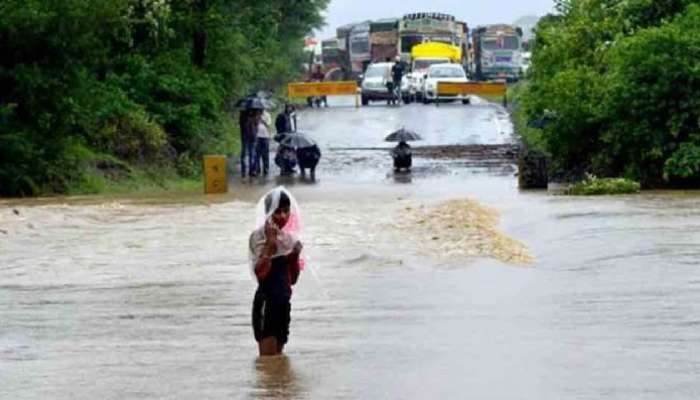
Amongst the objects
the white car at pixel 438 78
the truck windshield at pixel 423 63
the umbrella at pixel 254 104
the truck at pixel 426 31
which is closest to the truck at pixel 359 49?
the truck at pixel 426 31

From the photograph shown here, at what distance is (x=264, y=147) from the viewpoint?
39.4 m

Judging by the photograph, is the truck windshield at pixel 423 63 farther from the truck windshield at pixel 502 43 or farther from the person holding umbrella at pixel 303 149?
the person holding umbrella at pixel 303 149

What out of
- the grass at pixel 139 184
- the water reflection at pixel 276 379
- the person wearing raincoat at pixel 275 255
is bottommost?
the grass at pixel 139 184

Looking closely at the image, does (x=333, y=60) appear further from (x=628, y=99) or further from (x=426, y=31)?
(x=628, y=99)

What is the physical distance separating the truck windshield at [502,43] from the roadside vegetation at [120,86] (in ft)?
112

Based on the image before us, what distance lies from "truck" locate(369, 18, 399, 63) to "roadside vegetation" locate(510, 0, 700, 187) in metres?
48.4

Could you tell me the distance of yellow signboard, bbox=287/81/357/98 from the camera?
60281 mm

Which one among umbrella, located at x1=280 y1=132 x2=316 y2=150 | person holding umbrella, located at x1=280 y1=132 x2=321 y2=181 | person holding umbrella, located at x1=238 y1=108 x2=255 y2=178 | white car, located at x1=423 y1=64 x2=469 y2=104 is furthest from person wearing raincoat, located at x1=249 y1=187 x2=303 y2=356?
white car, located at x1=423 y1=64 x2=469 y2=104

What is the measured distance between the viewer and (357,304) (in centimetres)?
1845

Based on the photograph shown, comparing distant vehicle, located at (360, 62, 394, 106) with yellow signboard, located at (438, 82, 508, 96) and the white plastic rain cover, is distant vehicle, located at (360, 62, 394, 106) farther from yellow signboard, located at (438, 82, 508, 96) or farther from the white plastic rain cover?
the white plastic rain cover

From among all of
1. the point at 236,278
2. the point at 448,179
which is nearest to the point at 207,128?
the point at 448,179

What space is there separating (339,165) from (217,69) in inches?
323

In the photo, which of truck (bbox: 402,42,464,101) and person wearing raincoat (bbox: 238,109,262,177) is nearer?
person wearing raincoat (bbox: 238,109,262,177)

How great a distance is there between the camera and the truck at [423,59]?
68.1 meters
